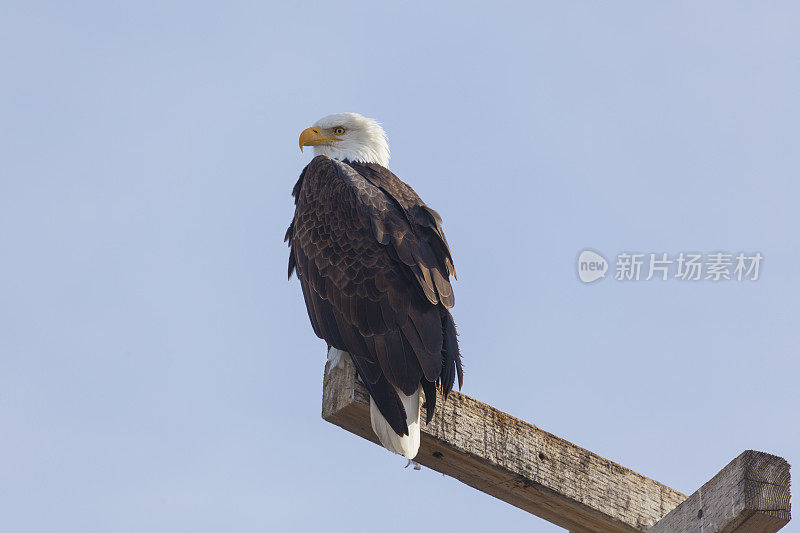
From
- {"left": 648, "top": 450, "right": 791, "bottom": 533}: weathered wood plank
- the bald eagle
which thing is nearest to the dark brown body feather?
the bald eagle

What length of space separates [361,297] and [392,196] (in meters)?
0.95

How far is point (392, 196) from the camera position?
528 centimetres


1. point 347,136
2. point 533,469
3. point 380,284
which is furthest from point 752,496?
point 347,136

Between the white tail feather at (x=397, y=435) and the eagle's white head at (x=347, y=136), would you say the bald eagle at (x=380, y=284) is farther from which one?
the eagle's white head at (x=347, y=136)

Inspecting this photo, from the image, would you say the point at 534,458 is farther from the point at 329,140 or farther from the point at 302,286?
the point at 329,140

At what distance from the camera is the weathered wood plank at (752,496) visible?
3.15 m

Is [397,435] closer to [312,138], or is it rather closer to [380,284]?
[380,284]

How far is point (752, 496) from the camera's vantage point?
3.15 metres

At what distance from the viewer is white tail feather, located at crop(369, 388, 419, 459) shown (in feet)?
11.3

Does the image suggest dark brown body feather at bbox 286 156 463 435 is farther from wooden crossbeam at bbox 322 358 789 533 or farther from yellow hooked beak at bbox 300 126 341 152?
yellow hooked beak at bbox 300 126 341 152

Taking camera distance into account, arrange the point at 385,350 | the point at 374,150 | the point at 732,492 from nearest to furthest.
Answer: the point at 732,492
the point at 385,350
the point at 374,150

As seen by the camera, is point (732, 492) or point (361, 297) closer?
point (732, 492)

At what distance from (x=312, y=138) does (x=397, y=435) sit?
3546 mm

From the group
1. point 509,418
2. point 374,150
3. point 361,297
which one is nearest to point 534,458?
point 509,418
